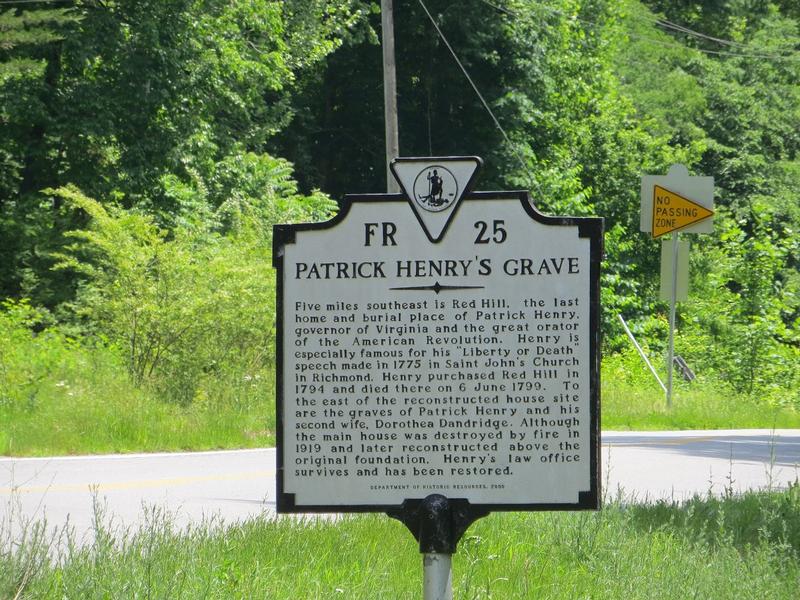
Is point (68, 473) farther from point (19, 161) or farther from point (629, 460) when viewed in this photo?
point (19, 161)

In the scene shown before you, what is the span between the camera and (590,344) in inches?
157

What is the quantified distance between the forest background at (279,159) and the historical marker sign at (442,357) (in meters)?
9.85

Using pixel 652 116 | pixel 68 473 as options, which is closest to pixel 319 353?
pixel 68 473

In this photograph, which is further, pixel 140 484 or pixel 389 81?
pixel 389 81

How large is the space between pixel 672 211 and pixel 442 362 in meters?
14.6

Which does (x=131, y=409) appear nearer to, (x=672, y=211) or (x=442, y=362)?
(x=672, y=211)

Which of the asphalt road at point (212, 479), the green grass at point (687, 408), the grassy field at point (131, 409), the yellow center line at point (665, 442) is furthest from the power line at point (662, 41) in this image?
the asphalt road at point (212, 479)

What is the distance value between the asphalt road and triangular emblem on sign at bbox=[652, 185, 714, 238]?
13.0 feet

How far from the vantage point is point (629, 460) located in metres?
13.0

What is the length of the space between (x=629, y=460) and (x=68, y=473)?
5.65m

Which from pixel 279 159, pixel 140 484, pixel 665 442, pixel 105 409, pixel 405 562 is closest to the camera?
pixel 405 562

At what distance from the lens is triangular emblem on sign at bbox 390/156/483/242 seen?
4.01m

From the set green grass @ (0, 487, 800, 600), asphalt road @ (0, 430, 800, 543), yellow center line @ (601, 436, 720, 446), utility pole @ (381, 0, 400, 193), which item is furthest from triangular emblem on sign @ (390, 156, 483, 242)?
utility pole @ (381, 0, 400, 193)

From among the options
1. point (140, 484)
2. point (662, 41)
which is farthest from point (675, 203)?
point (662, 41)
